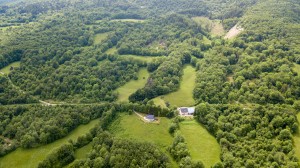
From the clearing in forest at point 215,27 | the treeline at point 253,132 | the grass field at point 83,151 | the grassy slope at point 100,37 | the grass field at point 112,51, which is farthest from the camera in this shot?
the clearing in forest at point 215,27

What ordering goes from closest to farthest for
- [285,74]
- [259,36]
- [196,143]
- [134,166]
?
→ [134,166] → [196,143] → [285,74] → [259,36]

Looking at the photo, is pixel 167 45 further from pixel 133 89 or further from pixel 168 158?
pixel 168 158

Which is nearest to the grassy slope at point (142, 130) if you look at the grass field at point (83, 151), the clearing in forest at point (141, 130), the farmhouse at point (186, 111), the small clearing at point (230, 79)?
the clearing in forest at point (141, 130)

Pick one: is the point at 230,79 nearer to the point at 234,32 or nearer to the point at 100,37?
the point at 234,32

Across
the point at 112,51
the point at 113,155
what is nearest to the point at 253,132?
the point at 113,155

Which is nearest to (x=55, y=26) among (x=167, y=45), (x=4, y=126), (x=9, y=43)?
(x=9, y=43)

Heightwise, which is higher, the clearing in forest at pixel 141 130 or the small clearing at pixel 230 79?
the small clearing at pixel 230 79

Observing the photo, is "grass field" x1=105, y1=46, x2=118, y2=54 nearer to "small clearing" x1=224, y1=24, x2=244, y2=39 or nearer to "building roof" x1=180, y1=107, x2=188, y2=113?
"building roof" x1=180, y1=107, x2=188, y2=113

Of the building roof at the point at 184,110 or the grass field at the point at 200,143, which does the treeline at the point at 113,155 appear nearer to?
the grass field at the point at 200,143
